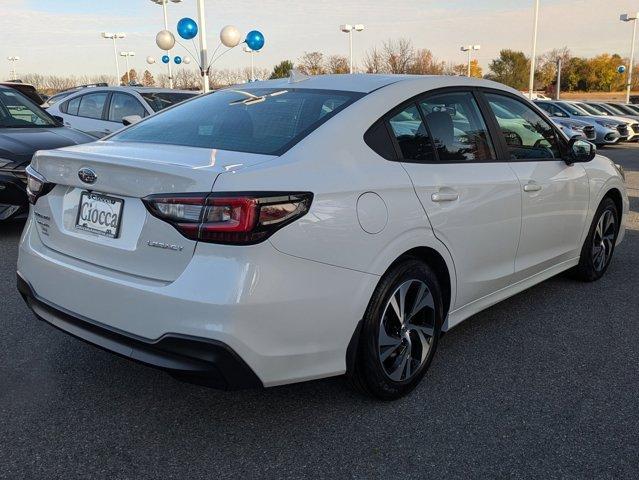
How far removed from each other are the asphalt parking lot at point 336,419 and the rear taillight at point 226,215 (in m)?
0.97

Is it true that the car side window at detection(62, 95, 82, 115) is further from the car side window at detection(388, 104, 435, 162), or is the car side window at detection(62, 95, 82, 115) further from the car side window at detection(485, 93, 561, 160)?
the car side window at detection(388, 104, 435, 162)

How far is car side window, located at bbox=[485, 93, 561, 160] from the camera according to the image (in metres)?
3.79

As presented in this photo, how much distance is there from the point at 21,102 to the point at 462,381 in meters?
6.75

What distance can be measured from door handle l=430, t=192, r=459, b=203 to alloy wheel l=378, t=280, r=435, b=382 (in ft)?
1.39

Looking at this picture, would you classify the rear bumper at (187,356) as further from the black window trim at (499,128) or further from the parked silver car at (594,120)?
the parked silver car at (594,120)

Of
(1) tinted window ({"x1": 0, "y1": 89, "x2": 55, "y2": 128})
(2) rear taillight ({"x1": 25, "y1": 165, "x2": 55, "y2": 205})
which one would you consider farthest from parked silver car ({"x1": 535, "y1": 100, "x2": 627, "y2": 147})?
(2) rear taillight ({"x1": 25, "y1": 165, "x2": 55, "y2": 205})

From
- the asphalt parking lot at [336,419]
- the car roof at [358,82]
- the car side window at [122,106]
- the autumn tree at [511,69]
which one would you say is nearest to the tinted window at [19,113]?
the car side window at [122,106]

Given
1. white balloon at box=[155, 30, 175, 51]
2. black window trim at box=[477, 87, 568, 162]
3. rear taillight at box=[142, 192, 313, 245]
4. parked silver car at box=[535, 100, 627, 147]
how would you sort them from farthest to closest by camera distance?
parked silver car at box=[535, 100, 627, 147]
white balloon at box=[155, 30, 175, 51]
black window trim at box=[477, 87, 568, 162]
rear taillight at box=[142, 192, 313, 245]

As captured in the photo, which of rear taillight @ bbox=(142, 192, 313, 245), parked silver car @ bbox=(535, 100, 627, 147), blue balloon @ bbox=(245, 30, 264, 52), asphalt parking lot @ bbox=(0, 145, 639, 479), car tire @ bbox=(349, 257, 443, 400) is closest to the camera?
rear taillight @ bbox=(142, 192, 313, 245)

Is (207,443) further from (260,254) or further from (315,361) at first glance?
(260,254)

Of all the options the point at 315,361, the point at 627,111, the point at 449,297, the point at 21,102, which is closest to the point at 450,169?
the point at 449,297

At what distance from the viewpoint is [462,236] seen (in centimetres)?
323

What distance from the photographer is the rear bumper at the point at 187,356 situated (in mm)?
2285

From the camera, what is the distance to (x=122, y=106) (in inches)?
392
